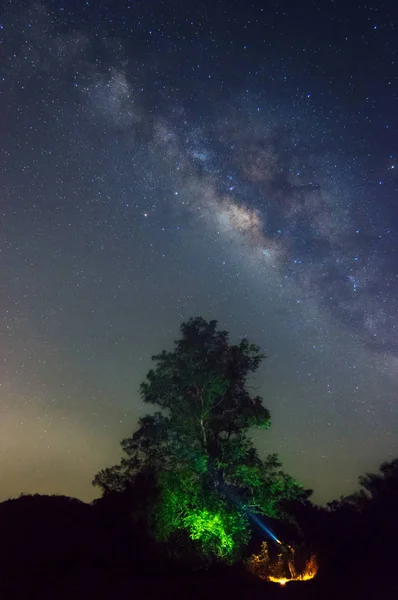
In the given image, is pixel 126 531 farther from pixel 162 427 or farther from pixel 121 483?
pixel 162 427

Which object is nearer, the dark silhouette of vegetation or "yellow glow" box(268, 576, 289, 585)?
the dark silhouette of vegetation

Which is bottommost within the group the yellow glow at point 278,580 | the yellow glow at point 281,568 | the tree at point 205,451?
the yellow glow at point 278,580

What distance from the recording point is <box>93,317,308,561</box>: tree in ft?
62.6

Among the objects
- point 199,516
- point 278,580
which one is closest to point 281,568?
point 278,580

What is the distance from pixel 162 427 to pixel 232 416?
3.76m

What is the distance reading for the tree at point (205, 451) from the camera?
19078 mm

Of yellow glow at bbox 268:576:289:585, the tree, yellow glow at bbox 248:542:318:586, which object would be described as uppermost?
the tree

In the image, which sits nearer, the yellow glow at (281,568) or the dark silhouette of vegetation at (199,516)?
the dark silhouette of vegetation at (199,516)

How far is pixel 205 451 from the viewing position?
20016mm

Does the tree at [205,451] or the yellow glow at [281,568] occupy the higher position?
the tree at [205,451]

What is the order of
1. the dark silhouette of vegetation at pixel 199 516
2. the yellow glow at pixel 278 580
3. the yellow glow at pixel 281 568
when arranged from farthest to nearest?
the yellow glow at pixel 281 568, the yellow glow at pixel 278 580, the dark silhouette of vegetation at pixel 199 516

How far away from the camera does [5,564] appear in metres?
23.4

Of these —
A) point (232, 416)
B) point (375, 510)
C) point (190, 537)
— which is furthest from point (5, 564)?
point (375, 510)

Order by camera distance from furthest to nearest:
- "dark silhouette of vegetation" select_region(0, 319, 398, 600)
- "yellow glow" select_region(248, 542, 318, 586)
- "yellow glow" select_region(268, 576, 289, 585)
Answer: "yellow glow" select_region(248, 542, 318, 586) < "yellow glow" select_region(268, 576, 289, 585) < "dark silhouette of vegetation" select_region(0, 319, 398, 600)
